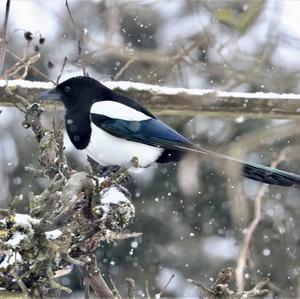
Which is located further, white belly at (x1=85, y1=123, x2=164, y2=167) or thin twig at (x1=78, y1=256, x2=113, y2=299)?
white belly at (x1=85, y1=123, x2=164, y2=167)

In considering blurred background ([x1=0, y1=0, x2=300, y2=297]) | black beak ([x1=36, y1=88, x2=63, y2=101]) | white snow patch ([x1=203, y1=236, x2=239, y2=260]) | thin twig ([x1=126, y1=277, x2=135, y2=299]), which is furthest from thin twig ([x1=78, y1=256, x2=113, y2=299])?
white snow patch ([x1=203, y1=236, x2=239, y2=260])

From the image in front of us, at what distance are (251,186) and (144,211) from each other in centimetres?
67

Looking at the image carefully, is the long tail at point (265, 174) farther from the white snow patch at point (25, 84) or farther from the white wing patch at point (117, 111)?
the white snow patch at point (25, 84)

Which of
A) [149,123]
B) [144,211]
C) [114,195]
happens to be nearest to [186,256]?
[144,211]

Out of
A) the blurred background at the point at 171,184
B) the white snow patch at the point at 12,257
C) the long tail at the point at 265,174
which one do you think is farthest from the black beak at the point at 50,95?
the blurred background at the point at 171,184

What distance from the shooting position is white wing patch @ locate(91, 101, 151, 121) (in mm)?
2379

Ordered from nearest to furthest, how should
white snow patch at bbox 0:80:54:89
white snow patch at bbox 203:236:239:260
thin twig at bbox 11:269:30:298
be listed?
thin twig at bbox 11:269:30:298, white snow patch at bbox 0:80:54:89, white snow patch at bbox 203:236:239:260

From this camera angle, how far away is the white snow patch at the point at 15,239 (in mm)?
1258

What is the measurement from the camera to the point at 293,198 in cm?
482

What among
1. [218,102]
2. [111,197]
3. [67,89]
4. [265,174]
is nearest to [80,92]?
[67,89]

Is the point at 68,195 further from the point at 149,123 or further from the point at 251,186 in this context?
the point at 251,186

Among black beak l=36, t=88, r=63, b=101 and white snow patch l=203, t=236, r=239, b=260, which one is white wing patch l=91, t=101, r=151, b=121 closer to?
black beak l=36, t=88, r=63, b=101

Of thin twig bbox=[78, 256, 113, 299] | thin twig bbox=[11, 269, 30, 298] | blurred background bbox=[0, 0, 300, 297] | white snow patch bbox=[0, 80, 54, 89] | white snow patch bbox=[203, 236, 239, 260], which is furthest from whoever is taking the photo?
white snow patch bbox=[203, 236, 239, 260]

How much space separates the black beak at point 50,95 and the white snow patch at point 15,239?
0.98m
